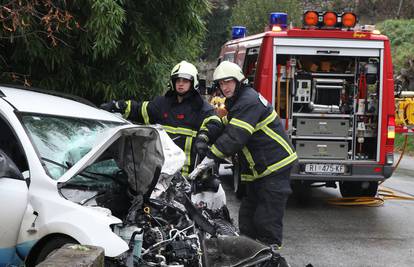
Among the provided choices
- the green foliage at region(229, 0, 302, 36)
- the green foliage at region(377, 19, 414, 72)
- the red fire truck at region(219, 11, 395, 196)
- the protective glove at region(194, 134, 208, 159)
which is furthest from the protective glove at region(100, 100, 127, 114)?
the green foliage at region(229, 0, 302, 36)

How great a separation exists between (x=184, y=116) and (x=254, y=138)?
71 cm

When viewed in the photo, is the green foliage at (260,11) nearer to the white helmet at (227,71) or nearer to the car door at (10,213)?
the white helmet at (227,71)

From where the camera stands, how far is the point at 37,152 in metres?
3.69

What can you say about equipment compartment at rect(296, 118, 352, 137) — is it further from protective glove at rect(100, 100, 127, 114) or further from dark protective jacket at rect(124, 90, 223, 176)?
protective glove at rect(100, 100, 127, 114)

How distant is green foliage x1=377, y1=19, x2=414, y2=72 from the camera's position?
2117 cm

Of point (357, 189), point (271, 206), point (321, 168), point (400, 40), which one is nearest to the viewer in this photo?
point (271, 206)

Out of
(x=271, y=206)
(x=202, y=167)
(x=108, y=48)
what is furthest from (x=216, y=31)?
(x=202, y=167)

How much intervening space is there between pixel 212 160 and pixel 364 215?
3485 millimetres

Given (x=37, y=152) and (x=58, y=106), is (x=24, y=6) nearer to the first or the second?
(x=58, y=106)

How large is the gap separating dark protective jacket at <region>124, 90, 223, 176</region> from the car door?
1813 millimetres

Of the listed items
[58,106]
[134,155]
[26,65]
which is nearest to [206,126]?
[134,155]

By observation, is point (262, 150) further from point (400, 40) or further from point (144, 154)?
point (400, 40)

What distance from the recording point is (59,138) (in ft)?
13.1

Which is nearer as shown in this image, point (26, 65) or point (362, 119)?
point (26, 65)
